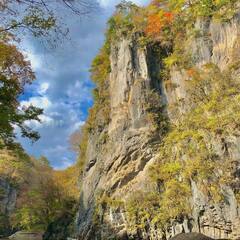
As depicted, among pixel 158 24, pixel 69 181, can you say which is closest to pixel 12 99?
pixel 158 24

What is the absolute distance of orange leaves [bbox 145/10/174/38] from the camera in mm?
29516

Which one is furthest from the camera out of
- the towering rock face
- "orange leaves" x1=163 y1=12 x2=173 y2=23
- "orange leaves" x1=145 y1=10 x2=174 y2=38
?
"orange leaves" x1=145 y1=10 x2=174 y2=38

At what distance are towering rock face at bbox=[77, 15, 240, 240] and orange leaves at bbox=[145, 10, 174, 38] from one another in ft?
4.03

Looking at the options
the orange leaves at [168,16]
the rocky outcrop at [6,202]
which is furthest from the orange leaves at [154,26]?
the rocky outcrop at [6,202]

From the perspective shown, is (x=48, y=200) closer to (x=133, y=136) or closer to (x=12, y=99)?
(x=133, y=136)

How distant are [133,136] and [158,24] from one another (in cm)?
930

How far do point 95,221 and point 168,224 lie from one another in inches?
270

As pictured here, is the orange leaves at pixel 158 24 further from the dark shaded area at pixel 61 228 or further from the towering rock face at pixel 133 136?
the dark shaded area at pixel 61 228

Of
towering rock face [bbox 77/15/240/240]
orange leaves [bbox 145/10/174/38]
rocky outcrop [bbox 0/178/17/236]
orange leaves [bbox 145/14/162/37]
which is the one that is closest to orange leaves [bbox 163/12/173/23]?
orange leaves [bbox 145/10/174/38]

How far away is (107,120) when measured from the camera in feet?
99.1

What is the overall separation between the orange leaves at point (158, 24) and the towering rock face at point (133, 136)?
1.23 meters

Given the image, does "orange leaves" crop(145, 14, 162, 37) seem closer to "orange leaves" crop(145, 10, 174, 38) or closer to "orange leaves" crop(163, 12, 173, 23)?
"orange leaves" crop(145, 10, 174, 38)

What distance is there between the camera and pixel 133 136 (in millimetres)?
26609

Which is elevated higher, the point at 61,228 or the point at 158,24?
the point at 158,24
